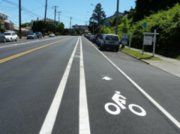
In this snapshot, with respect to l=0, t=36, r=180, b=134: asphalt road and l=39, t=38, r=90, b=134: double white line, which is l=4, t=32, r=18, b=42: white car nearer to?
l=0, t=36, r=180, b=134: asphalt road

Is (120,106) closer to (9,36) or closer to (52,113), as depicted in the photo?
(52,113)

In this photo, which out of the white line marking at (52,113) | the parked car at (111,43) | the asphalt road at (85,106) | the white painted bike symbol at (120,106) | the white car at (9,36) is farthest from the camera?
the white car at (9,36)

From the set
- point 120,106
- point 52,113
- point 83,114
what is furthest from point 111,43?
point 52,113

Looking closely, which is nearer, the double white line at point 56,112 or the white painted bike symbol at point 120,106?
the double white line at point 56,112

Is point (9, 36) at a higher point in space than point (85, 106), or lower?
higher

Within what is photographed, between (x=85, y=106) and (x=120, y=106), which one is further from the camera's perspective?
(x=120, y=106)

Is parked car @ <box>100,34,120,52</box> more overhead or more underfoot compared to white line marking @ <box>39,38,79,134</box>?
more overhead

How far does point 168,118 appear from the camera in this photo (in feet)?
15.8

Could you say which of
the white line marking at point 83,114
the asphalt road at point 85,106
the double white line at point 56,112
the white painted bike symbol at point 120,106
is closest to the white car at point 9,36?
the asphalt road at point 85,106

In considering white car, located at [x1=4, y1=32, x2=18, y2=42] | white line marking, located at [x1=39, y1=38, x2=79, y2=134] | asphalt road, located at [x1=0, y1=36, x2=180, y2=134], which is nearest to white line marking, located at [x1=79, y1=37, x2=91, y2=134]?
asphalt road, located at [x1=0, y1=36, x2=180, y2=134]

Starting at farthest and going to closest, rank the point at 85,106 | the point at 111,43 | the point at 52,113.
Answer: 1. the point at 111,43
2. the point at 85,106
3. the point at 52,113

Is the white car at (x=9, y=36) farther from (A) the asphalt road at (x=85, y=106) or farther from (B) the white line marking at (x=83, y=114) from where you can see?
(B) the white line marking at (x=83, y=114)

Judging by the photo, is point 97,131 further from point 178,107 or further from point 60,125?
point 178,107

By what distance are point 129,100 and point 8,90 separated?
3449 millimetres
